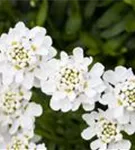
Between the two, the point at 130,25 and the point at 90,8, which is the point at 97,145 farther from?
the point at 90,8

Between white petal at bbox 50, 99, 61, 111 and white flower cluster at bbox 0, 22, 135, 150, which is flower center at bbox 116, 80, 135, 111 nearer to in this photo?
white flower cluster at bbox 0, 22, 135, 150

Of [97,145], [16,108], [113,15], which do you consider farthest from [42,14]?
[97,145]

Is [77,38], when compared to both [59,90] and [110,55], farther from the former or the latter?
[59,90]

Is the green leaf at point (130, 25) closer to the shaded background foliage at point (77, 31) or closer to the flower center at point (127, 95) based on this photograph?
the shaded background foliage at point (77, 31)

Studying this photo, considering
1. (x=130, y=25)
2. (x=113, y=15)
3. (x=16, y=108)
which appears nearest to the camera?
(x=16, y=108)

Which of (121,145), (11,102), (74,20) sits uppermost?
(74,20)

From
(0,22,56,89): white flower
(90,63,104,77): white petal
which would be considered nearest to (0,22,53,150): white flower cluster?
(0,22,56,89): white flower
